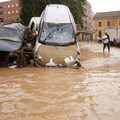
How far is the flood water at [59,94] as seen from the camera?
6.81m

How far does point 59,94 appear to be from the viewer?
864 cm

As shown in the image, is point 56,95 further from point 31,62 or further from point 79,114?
point 31,62

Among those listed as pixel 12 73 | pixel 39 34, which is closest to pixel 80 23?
pixel 39 34

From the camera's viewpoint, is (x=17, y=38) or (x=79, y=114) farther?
(x=17, y=38)

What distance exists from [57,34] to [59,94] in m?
7.27

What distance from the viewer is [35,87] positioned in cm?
964

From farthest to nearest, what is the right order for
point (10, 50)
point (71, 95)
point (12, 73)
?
point (10, 50) → point (12, 73) → point (71, 95)

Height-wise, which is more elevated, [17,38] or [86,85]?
[17,38]

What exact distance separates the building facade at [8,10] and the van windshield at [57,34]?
107m

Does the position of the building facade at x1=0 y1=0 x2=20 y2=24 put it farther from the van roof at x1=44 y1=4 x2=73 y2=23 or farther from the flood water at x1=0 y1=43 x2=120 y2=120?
the flood water at x1=0 y1=43 x2=120 y2=120

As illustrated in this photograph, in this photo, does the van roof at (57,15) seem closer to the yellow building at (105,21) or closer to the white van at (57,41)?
the white van at (57,41)

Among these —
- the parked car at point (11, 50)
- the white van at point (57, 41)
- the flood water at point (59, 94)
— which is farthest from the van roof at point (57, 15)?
the flood water at point (59, 94)

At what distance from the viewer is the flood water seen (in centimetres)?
681

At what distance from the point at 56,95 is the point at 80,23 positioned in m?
34.5
